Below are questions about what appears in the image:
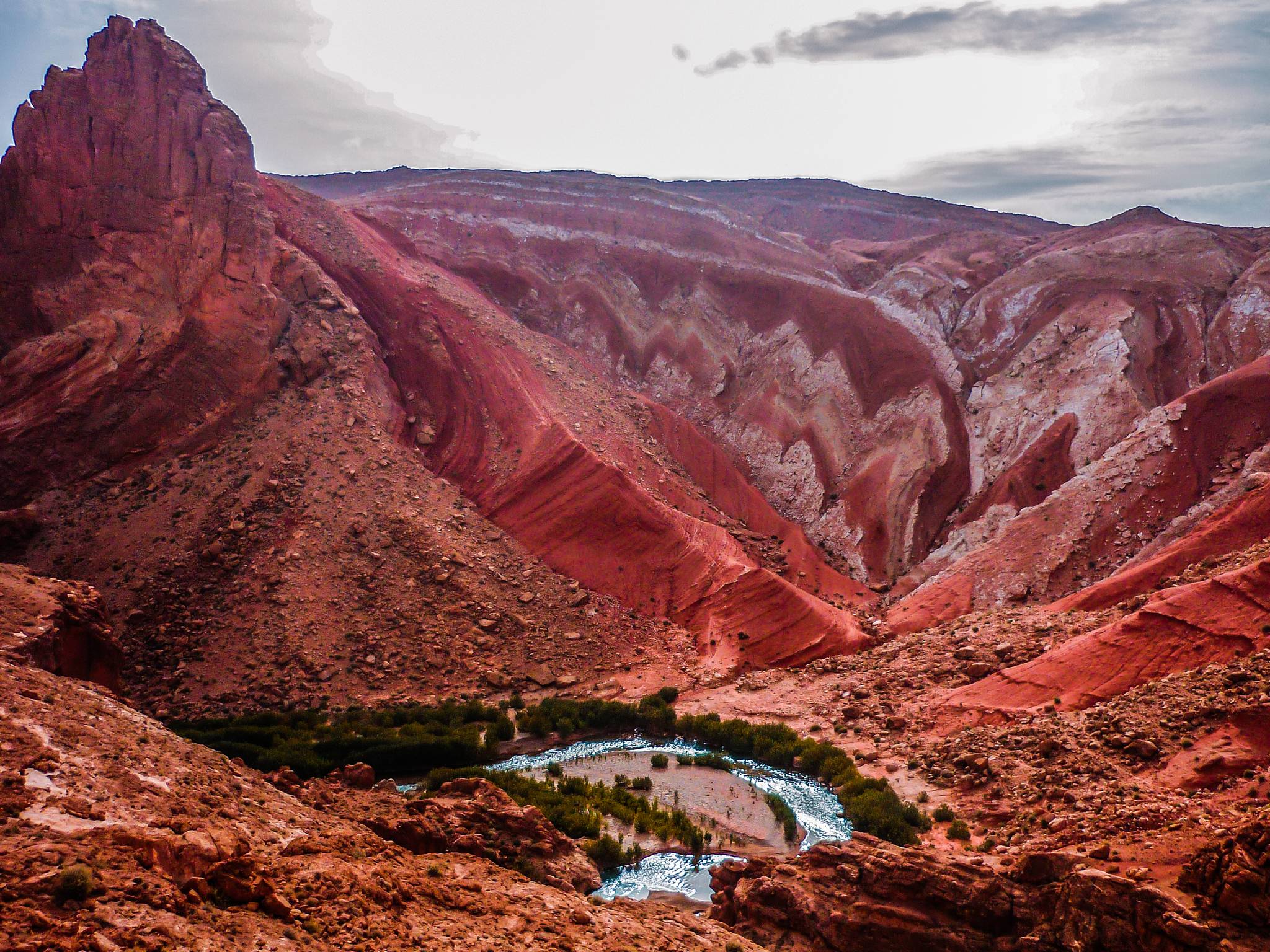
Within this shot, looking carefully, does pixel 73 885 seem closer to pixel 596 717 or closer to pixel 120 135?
pixel 596 717

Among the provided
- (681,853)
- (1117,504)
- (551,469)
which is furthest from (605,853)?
(1117,504)

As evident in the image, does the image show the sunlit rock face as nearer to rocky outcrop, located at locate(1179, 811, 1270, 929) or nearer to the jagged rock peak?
the jagged rock peak

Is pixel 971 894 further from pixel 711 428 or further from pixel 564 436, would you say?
pixel 711 428

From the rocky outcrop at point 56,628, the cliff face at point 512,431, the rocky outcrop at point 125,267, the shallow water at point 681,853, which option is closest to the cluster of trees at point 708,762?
the shallow water at point 681,853

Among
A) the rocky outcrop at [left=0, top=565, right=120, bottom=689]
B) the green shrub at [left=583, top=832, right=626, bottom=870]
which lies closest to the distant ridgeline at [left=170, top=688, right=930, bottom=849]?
the green shrub at [left=583, top=832, right=626, bottom=870]

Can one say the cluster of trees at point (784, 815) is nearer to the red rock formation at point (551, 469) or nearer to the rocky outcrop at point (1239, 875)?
the red rock formation at point (551, 469)
